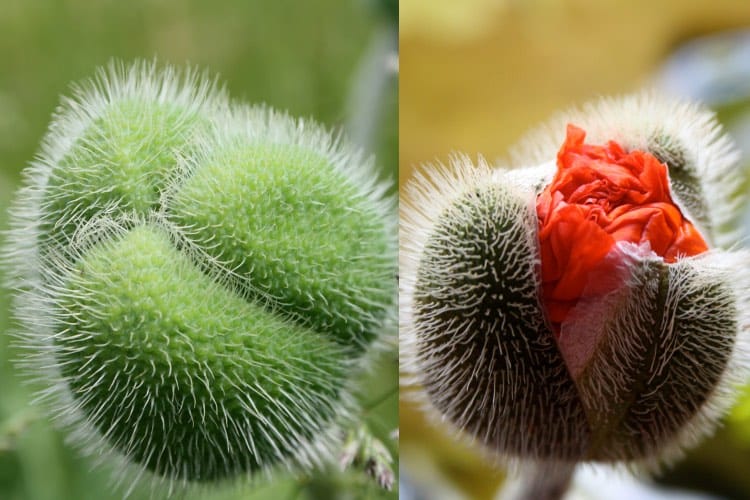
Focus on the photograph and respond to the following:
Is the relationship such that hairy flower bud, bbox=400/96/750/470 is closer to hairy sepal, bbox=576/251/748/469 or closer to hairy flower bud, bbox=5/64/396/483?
hairy sepal, bbox=576/251/748/469

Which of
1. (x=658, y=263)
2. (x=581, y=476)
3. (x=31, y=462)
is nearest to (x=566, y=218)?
(x=658, y=263)

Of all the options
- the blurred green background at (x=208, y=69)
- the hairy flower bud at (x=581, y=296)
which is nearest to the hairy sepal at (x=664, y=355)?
the hairy flower bud at (x=581, y=296)

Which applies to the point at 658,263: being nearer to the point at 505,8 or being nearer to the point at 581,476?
the point at 581,476

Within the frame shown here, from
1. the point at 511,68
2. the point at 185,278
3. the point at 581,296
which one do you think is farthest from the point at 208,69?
the point at 581,296

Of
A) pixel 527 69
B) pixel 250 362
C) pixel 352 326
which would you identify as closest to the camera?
pixel 250 362

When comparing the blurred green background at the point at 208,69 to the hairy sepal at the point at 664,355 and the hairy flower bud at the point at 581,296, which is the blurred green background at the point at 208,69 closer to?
the hairy flower bud at the point at 581,296

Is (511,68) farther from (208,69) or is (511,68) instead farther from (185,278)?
(185,278)
